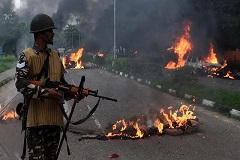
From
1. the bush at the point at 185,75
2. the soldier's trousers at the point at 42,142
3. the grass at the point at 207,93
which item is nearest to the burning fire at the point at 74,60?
the grass at the point at 207,93

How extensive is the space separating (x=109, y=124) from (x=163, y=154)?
2268 millimetres

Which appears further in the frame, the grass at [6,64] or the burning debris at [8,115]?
the grass at [6,64]

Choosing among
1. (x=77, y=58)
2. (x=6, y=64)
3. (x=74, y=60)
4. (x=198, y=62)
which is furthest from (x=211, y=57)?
(x=6, y=64)

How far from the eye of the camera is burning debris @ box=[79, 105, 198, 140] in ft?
21.5

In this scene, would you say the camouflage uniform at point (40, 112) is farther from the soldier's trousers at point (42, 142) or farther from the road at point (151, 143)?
the road at point (151, 143)

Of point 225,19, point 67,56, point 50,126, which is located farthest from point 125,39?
point 50,126

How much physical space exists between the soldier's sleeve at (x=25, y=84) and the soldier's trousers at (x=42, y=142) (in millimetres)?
435

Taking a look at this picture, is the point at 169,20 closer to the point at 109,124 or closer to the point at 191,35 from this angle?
the point at 191,35

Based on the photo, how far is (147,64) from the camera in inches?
774

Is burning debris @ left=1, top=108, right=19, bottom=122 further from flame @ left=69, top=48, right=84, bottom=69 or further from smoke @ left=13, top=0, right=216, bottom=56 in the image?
flame @ left=69, top=48, right=84, bottom=69

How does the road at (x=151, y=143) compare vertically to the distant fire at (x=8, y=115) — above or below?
above

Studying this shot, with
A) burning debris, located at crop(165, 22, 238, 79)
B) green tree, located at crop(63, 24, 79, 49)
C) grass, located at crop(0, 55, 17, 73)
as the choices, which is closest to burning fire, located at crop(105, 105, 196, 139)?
burning debris, located at crop(165, 22, 238, 79)

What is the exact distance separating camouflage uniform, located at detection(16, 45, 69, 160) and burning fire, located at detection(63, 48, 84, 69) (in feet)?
104

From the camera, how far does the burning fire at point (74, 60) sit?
35.7 meters
